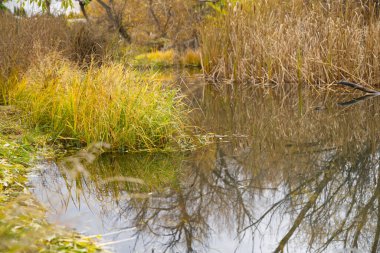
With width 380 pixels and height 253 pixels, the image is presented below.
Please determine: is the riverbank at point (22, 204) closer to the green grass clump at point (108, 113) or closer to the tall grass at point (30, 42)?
the green grass clump at point (108, 113)

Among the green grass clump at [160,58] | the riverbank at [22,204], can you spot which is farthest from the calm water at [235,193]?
the green grass clump at [160,58]

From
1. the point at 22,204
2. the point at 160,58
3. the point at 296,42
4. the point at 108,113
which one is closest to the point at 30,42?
the point at 108,113

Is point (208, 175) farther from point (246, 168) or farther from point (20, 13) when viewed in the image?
point (20, 13)

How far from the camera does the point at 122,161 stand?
4.23m

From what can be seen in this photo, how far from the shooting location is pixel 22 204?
113 inches

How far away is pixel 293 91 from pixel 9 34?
15.2 feet

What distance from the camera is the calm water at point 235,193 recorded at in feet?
8.83

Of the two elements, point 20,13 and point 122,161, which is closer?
point 122,161

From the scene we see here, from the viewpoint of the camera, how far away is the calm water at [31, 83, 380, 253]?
8.83 ft

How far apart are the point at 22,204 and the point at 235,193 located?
134 cm

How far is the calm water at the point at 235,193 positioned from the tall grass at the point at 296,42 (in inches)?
128

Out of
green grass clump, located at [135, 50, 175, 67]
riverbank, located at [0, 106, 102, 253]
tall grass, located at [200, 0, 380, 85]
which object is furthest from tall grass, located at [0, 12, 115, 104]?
green grass clump, located at [135, 50, 175, 67]

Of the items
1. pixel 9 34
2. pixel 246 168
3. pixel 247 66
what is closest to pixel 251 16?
pixel 247 66

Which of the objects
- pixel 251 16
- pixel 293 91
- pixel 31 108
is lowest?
pixel 293 91
